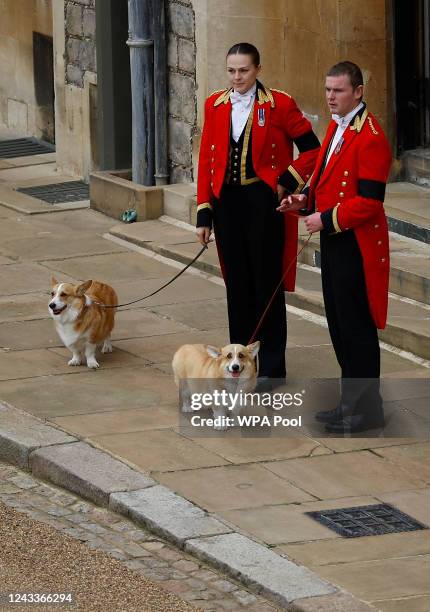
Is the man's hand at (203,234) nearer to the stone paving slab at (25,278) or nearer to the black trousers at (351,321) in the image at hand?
the black trousers at (351,321)

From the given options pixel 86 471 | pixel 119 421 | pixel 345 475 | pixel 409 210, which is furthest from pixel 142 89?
pixel 345 475

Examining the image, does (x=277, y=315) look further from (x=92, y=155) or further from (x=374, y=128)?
(x=92, y=155)

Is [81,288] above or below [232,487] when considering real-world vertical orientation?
above

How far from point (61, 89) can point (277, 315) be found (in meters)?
7.43

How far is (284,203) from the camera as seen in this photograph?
30.2 ft

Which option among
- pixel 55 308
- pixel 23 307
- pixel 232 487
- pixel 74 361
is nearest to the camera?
pixel 232 487

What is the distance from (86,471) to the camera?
858 centimetres

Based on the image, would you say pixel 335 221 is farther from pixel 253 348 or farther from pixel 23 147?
pixel 23 147

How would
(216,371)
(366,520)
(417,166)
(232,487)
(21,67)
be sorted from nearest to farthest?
(366,520) → (232,487) → (216,371) → (417,166) → (21,67)

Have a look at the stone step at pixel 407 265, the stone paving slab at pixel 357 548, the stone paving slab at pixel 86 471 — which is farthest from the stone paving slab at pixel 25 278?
the stone paving slab at pixel 357 548

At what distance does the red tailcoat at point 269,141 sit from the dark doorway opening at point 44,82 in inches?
357

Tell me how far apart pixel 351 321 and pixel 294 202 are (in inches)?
29.0

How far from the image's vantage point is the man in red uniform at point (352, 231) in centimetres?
877

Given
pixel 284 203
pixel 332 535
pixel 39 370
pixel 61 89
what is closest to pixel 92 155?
pixel 61 89
